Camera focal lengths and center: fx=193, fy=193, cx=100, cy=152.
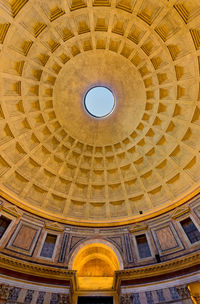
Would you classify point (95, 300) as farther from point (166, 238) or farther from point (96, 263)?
point (166, 238)

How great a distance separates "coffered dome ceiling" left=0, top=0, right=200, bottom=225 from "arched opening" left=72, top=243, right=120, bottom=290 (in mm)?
2600

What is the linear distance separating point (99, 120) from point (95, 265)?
14.6 m

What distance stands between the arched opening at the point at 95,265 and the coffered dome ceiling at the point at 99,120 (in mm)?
2600

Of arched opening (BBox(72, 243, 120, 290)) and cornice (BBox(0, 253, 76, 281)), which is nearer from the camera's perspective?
cornice (BBox(0, 253, 76, 281))

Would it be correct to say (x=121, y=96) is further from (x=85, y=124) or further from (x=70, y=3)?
(x=70, y=3)

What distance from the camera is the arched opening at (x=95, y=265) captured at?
55.0 feet

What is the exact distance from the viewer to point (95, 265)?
18.4 metres

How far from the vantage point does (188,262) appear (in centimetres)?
1347

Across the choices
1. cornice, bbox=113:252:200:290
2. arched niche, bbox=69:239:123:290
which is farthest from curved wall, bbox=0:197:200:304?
arched niche, bbox=69:239:123:290

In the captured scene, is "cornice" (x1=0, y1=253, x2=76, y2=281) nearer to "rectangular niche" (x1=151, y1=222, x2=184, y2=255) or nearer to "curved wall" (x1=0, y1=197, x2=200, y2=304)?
"curved wall" (x1=0, y1=197, x2=200, y2=304)

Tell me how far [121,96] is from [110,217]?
12606 millimetres

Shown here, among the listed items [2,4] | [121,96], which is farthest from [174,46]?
[2,4]

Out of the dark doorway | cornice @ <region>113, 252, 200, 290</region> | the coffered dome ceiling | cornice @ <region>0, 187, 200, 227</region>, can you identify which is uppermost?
the coffered dome ceiling

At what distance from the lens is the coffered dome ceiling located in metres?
15.0
